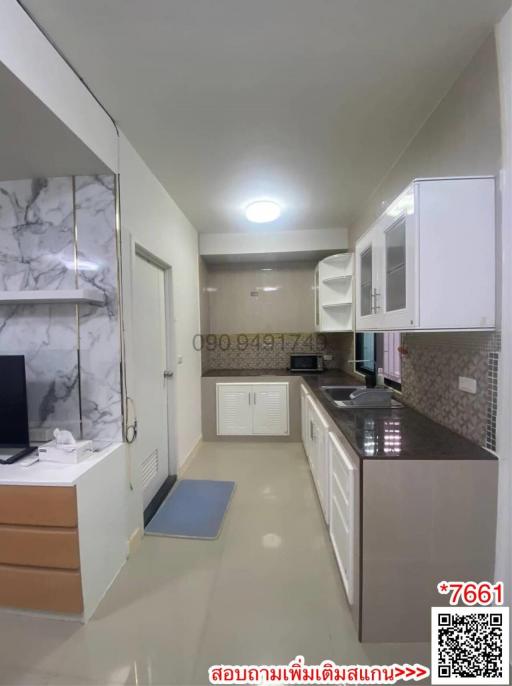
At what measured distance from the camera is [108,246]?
1827 mm

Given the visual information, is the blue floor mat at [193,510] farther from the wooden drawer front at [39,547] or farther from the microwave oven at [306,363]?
the microwave oven at [306,363]

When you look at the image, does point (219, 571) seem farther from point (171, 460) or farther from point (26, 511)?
point (171, 460)

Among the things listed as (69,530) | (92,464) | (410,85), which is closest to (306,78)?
(410,85)

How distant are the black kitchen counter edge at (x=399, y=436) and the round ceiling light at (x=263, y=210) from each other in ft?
5.88

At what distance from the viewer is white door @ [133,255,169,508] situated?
2225 mm

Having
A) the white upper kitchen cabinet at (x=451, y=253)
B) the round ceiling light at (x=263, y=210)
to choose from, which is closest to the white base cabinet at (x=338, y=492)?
the white upper kitchen cabinet at (x=451, y=253)

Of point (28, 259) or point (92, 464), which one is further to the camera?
point (28, 259)

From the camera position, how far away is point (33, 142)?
1499 mm

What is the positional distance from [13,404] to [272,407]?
2.61m

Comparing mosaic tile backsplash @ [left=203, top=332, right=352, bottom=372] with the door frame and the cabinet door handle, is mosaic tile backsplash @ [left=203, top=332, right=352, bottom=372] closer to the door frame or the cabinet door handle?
the door frame

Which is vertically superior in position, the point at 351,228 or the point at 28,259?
the point at 351,228

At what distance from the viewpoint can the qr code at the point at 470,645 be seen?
1214 mm

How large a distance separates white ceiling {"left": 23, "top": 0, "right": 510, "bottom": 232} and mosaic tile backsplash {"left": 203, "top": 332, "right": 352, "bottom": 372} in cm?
237

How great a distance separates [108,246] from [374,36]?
1.67 m
